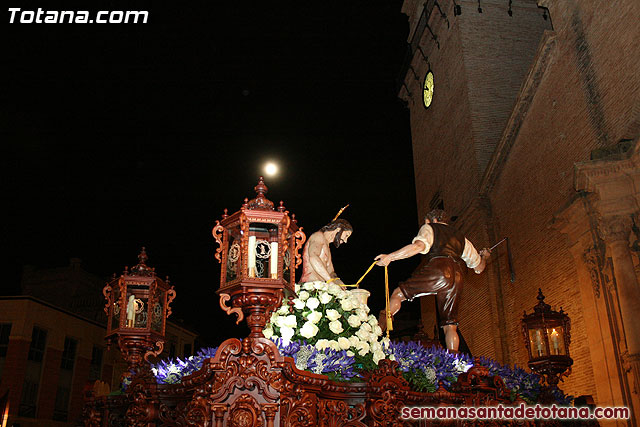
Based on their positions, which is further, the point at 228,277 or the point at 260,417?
the point at 228,277

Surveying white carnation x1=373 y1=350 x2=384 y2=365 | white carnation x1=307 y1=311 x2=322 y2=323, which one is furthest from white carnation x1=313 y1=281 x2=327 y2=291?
white carnation x1=373 y1=350 x2=384 y2=365

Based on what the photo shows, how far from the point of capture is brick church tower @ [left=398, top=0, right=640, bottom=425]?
10.6 meters

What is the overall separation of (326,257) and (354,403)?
2.92 metres

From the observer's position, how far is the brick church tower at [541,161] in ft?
34.7

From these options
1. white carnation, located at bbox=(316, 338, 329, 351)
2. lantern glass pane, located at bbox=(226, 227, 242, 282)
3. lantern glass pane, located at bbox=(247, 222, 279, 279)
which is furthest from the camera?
white carnation, located at bbox=(316, 338, 329, 351)

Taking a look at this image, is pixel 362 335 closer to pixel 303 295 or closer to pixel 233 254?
pixel 303 295

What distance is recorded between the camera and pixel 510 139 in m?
16.5

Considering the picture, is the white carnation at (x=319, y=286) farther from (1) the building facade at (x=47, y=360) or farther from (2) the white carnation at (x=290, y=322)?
(1) the building facade at (x=47, y=360)

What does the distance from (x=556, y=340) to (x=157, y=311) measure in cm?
609

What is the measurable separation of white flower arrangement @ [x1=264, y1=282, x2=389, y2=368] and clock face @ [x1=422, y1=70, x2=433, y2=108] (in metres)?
18.3

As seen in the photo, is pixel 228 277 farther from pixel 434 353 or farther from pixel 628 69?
pixel 628 69

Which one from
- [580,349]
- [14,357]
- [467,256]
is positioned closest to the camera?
[467,256]

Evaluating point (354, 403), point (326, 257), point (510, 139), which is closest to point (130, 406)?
point (354, 403)

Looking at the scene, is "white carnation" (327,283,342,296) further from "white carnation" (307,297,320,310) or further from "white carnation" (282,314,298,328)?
"white carnation" (282,314,298,328)
